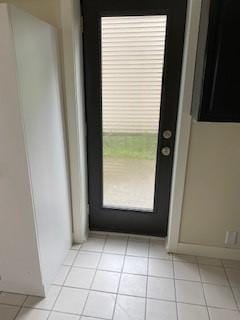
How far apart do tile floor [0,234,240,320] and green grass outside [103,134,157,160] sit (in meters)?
0.86

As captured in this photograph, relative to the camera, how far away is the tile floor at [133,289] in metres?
1.57

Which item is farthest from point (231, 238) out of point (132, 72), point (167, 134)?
point (132, 72)

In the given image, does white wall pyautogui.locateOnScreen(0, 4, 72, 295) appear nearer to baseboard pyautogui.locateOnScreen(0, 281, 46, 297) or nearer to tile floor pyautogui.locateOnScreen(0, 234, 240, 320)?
baseboard pyautogui.locateOnScreen(0, 281, 46, 297)

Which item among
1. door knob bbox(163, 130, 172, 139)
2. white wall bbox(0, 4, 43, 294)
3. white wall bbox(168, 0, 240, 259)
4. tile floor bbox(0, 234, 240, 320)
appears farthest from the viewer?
door knob bbox(163, 130, 172, 139)

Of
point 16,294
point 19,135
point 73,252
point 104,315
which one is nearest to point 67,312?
point 104,315

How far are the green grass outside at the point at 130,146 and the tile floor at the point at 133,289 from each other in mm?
861

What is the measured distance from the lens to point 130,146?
2.11 meters

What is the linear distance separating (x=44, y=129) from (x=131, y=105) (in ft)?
2.55

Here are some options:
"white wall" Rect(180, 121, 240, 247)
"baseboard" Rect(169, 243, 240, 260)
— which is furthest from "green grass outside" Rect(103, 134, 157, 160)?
"baseboard" Rect(169, 243, 240, 260)

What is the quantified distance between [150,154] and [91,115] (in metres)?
0.62

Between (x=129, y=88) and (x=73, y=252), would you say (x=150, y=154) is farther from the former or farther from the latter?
(x=73, y=252)

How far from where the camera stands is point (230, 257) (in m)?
2.06

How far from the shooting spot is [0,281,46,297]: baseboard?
1.67 m

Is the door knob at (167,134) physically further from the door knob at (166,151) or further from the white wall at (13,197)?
the white wall at (13,197)
